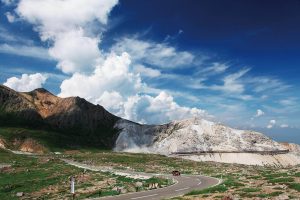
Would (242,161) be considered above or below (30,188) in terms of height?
above

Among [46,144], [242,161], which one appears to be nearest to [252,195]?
[242,161]

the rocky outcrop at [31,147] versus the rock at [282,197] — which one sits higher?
the rocky outcrop at [31,147]

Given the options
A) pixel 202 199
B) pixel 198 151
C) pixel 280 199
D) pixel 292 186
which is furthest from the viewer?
pixel 198 151

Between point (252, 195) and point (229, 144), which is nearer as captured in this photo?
point (252, 195)

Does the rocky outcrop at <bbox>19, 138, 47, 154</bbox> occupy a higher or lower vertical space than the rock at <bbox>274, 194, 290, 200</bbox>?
higher

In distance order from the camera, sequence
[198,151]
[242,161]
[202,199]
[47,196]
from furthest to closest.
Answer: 1. [198,151]
2. [242,161]
3. [47,196]
4. [202,199]

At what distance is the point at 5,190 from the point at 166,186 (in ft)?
69.9

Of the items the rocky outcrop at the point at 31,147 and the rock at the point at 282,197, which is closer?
the rock at the point at 282,197

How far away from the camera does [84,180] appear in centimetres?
5778

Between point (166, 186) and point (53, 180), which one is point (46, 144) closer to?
point (53, 180)

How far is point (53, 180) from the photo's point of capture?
5919 cm

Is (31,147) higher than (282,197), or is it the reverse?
(31,147)

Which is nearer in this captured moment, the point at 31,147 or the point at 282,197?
the point at 282,197

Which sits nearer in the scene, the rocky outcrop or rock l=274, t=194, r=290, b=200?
rock l=274, t=194, r=290, b=200
